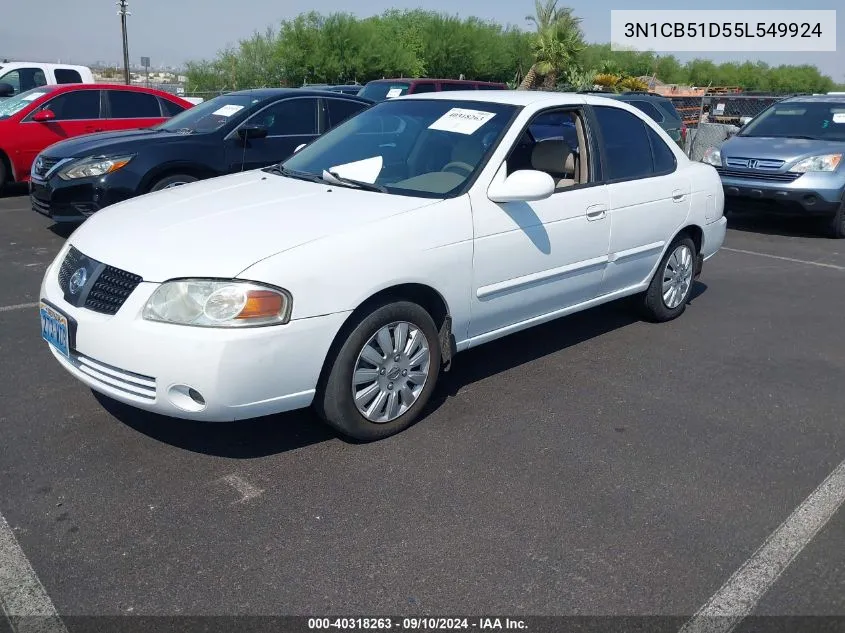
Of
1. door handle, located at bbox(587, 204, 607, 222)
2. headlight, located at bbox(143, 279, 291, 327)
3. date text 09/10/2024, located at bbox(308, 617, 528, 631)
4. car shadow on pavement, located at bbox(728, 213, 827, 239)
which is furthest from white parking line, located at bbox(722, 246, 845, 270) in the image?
date text 09/10/2024, located at bbox(308, 617, 528, 631)

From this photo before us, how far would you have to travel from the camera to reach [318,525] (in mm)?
3109

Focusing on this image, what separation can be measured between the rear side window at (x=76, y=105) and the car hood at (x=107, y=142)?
2.60 meters

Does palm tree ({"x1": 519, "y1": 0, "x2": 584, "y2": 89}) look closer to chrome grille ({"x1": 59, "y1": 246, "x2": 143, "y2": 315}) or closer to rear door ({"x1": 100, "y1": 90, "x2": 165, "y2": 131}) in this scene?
rear door ({"x1": 100, "y1": 90, "x2": 165, "y2": 131})

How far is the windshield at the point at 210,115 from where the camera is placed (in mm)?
8203

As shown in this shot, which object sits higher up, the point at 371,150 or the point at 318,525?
the point at 371,150

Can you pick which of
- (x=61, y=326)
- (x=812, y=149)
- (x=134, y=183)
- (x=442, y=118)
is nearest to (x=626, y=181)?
(x=442, y=118)

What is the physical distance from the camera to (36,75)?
1541 centimetres

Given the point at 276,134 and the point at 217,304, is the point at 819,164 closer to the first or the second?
the point at 276,134

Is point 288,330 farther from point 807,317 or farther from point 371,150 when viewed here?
point 807,317

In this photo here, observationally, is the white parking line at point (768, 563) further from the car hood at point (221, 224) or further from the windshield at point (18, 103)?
the windshield at point (18, 103)

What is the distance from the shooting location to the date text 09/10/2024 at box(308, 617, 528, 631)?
8.44 ft

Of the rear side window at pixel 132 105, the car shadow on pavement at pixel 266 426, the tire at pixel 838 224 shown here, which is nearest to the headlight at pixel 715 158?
the tire at pixel 838 224

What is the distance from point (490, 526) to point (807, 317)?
14.1 feet

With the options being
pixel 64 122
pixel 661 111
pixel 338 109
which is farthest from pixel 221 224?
pixel 661 111
